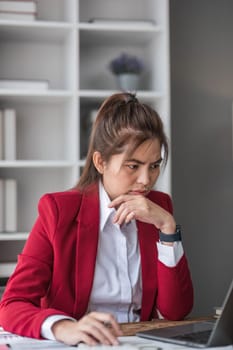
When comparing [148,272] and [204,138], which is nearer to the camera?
[148,272]

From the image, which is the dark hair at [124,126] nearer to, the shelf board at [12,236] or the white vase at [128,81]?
the shelf board at [12,236]

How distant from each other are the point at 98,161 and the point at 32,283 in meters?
0.43

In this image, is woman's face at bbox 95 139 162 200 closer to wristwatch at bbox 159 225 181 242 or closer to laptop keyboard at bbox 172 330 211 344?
wristwatch at bbox 159 225 181 242

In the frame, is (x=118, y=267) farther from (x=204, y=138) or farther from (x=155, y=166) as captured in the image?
(x=204, y=138)

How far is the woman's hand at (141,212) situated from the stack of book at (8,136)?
5.15ft

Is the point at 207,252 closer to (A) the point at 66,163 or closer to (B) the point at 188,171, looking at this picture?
(B) the point at 188,171

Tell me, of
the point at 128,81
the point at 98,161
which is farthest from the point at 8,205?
the point at 98,161

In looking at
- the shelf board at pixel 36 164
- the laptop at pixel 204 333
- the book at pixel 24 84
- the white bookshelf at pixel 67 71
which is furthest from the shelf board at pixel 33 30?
the laptop at pixel 204 333

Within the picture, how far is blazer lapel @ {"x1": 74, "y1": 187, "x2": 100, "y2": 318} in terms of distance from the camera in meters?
1.86

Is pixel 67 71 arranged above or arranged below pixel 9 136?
above

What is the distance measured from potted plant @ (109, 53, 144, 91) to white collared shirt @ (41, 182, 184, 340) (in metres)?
1.58

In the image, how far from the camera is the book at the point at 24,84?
3.36m

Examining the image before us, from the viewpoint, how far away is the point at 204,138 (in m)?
3.95

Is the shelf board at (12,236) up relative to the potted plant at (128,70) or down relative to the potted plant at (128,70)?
down
